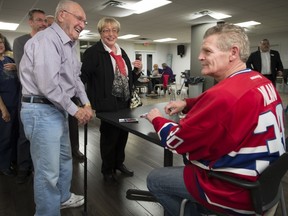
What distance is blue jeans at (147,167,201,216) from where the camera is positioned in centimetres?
109

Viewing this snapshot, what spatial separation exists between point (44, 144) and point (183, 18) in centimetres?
694

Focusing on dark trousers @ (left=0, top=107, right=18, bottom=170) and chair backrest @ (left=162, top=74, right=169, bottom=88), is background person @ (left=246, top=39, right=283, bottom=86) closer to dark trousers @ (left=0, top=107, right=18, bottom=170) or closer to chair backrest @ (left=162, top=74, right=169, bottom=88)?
dark trousers @ (left=0, top=107, right=18, bottom=170)

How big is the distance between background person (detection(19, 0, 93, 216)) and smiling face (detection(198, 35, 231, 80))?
82 centimetres

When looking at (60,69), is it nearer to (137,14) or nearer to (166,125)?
(166,125)

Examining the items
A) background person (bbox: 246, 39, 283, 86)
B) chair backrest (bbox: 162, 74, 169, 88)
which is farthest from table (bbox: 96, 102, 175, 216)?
chair backrest (bbox: 162, 74, 169, 88)

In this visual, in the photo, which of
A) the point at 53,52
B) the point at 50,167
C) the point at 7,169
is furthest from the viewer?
the point at 7,169

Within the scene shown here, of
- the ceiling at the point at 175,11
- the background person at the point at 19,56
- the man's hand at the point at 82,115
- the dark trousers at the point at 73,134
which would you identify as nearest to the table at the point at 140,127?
the man's hand at the point at 82,115

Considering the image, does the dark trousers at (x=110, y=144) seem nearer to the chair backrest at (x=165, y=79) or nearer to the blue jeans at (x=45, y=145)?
the blue jeans at (x=45, y=145)

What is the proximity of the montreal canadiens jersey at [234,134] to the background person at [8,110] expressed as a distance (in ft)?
6.63

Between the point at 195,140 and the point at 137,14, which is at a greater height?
the point at 137,14

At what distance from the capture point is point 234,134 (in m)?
0.84

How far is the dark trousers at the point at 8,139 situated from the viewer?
2447 millimetres

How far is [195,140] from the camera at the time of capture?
35.3 inches

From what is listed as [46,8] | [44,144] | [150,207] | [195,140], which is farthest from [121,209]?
[46,8]
